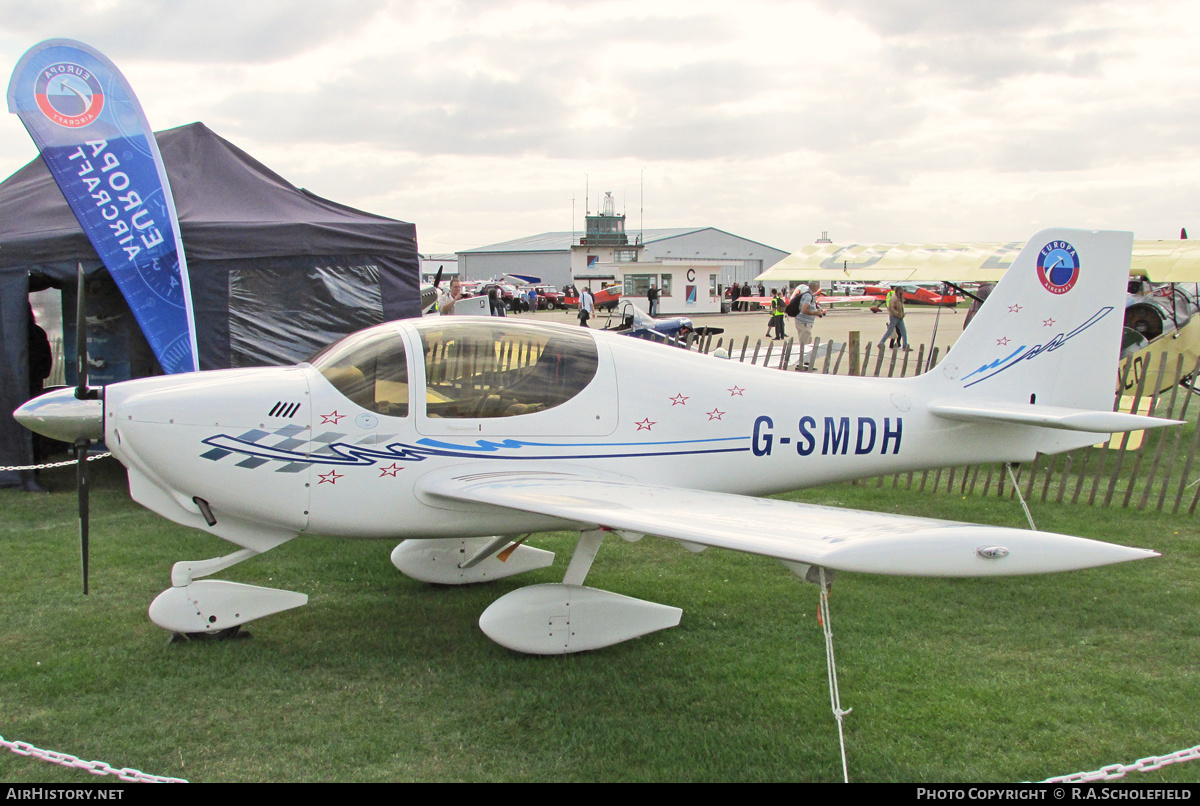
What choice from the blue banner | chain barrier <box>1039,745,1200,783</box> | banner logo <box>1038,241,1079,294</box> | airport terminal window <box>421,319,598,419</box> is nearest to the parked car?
the blue banner

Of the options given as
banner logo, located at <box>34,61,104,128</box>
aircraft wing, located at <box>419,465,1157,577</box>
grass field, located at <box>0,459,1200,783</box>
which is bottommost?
grass field, located at <box>0,459,1200,783</box>

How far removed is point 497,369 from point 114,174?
16.7 feet

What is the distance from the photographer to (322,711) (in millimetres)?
4129

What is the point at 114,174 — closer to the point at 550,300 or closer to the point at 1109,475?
the point at 1109,475

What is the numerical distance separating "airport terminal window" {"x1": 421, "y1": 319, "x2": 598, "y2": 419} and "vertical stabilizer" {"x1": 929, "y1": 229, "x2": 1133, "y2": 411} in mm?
2619

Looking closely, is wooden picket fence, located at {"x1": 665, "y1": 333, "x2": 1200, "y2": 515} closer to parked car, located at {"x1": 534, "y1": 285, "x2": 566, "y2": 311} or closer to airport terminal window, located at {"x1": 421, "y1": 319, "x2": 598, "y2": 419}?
airport terminal window, located at {"x1": 421, "y1": 319, "x2": 598, "y2": 419}

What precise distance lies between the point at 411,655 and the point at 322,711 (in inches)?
28.0

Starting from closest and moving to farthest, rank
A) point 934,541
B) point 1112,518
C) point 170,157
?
point 934,541, point 1112,518, point 170,157

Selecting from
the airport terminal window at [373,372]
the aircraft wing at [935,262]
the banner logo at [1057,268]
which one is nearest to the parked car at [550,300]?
the aircraft wing at [935,262]

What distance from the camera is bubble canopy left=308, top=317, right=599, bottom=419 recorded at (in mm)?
4668

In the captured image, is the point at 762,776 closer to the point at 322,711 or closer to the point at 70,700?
the point at 322,711

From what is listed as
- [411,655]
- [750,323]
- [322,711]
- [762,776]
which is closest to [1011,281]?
[762,776]

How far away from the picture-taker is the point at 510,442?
4773 mm

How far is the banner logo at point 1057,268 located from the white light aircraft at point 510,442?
945 mm
